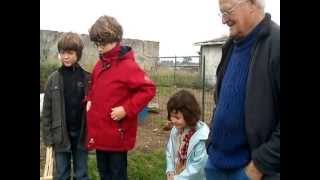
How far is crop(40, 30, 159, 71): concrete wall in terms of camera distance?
2964 millimetres

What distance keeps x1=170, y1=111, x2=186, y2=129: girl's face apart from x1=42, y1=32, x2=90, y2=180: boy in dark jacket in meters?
0.71

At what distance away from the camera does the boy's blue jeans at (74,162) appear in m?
2.72

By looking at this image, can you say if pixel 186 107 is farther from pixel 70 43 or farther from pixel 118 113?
pixel 70 43

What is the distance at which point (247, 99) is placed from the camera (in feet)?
4.67

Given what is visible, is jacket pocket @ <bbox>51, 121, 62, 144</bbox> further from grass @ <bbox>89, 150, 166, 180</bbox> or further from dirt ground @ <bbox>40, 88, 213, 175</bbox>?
dirt ground @ <bbox>40, 88, 213, 175</bbox>

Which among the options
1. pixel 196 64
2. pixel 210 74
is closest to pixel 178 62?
pixel 196 64

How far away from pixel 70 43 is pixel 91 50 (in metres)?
0.94

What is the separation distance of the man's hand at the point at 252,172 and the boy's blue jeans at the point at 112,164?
3.19 feet

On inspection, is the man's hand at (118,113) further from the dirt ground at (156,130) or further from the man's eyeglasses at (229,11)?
the dirt ground at (156,130)

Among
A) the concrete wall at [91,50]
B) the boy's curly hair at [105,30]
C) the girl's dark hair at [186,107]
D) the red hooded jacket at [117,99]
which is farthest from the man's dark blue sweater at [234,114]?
the concrete wall at [91,50]

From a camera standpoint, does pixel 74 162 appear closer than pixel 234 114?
No

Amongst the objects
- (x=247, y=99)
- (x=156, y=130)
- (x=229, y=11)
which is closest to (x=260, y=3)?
(x=229, y=11)
